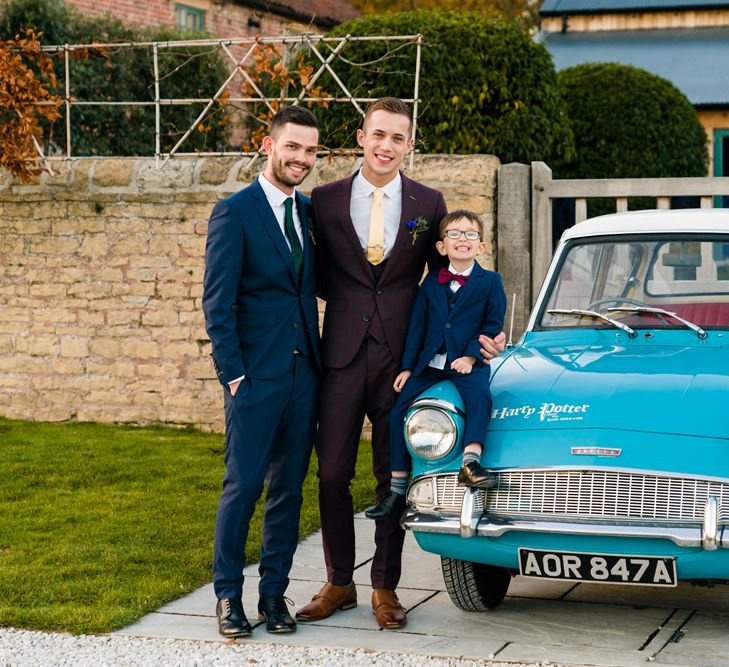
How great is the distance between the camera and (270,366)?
17.3ft

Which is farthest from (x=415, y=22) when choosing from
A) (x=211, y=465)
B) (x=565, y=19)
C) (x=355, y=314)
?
(x=565, y=19)

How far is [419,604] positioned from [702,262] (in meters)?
2.15

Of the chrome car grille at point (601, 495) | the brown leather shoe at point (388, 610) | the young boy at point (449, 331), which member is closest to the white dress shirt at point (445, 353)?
the young boy at point (449, 331)

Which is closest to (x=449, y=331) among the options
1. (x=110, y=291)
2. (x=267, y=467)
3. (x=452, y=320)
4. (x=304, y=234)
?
(x=452, y=320)

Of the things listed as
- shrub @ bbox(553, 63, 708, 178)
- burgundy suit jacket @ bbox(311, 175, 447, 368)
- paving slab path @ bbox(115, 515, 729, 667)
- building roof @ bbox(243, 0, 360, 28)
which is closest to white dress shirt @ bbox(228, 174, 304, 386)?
burgundy suit jacket @ bbox(311, 175, 447, 368)

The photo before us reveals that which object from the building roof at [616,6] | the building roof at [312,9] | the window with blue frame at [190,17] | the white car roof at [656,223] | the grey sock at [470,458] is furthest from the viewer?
the building roof at [616,6]

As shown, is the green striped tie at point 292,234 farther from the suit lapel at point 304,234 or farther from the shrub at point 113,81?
the shrub at point 113,81

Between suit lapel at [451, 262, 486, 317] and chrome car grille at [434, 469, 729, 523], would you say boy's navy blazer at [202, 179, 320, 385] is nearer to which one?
suit lapel at [451, 262, 486, 317]

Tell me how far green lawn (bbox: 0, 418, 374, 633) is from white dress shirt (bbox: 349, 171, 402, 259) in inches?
74.7

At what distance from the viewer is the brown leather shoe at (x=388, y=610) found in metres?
5.36

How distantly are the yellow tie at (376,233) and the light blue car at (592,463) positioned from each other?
0.63 metres

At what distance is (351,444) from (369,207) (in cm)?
104

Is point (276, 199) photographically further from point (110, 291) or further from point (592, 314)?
point (110, 291)

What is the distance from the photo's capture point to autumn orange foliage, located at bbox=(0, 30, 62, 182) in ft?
34.3
